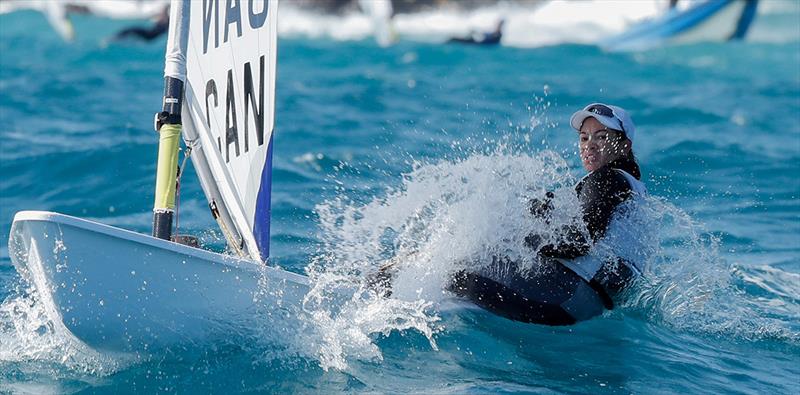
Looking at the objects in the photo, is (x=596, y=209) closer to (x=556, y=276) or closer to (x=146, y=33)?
(x=556, y=276)

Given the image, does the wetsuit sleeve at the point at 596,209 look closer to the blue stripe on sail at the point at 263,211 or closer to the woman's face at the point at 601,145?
the woman's face at the point at 601,145

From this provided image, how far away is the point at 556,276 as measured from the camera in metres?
3.77

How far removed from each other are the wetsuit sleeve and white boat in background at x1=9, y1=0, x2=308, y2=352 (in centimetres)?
92

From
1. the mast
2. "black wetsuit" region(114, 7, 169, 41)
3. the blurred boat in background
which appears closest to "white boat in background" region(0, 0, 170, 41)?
the blurred boat in background

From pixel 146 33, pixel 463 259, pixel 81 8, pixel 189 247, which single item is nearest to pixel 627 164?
pixel 463 259

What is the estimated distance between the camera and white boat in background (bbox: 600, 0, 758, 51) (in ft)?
58.6

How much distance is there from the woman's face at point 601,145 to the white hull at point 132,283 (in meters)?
1.14

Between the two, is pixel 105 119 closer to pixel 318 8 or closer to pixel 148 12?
pixel 318 8

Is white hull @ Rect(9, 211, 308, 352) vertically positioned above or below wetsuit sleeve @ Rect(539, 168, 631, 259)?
below

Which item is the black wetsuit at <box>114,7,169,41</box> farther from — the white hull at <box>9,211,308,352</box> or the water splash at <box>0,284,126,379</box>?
the white hull at <box>9,211,308,352</box>

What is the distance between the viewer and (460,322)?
3.77m

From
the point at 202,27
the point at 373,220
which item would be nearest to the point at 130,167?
the point at 373,220

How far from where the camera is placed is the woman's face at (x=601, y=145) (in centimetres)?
384

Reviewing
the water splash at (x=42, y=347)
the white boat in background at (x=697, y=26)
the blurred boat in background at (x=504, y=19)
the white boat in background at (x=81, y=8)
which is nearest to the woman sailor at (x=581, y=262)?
the water splash at (x=42, y=347)
